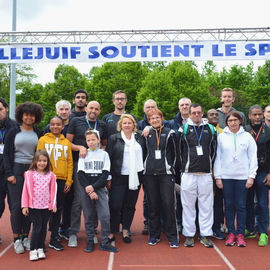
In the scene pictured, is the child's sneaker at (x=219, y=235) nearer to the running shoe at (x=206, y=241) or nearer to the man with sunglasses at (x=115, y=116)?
the running shoe at (x=206, y=241)

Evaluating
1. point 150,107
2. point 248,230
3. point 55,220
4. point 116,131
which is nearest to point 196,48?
point 150,107

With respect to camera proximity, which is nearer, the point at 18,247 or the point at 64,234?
the point at 18,247

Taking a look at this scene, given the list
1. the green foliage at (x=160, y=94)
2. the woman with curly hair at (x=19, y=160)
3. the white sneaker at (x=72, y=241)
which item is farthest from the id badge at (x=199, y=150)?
the green foliage at (x=160, y=94)

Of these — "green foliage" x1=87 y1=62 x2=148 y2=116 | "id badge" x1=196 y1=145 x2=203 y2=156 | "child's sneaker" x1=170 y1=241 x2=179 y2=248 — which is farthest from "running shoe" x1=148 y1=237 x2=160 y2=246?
"green foliage" x1=87 y1=62 x2=148 y2=116

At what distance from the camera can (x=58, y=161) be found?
5.21 metres

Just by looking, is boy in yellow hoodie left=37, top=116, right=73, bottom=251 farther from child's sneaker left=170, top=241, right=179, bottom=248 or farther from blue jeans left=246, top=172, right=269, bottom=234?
blue jeans left=246, top=172, right=269, bottom=234

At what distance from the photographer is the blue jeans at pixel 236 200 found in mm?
5418

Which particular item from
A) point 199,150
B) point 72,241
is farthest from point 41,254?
point 199,150

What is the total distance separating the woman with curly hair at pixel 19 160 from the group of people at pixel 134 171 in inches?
0.6

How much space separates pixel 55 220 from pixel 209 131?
2.88 metres

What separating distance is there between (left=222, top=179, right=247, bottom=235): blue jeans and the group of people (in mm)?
16

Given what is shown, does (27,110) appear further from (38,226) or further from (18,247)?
(18,247)

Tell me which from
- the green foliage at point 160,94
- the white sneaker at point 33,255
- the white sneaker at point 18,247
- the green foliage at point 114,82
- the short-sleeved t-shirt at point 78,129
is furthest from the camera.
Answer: the green foliage at point 114,82

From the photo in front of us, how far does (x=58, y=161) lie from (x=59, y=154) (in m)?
0.11
